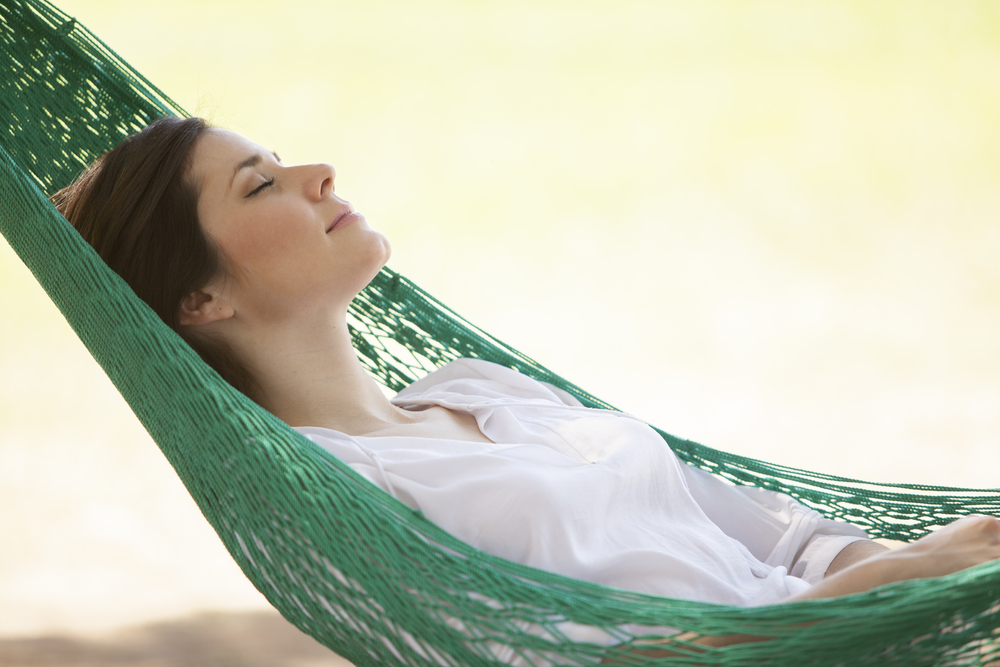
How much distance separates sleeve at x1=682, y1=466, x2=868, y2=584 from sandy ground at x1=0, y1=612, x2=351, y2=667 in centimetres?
143

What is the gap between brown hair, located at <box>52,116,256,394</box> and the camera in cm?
144

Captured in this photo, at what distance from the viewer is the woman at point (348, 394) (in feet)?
3.97

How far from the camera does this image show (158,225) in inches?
57.0

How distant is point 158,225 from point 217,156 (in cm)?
14

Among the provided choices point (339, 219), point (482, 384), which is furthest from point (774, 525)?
point (339, 219)

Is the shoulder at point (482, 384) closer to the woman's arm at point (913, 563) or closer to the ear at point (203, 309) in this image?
the ear at point (203, 309)

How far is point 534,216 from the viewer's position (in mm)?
5234

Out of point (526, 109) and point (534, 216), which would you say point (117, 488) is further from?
point (526, 109)

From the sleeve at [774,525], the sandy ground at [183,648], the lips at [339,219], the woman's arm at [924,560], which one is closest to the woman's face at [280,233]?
the lips at [339,219]

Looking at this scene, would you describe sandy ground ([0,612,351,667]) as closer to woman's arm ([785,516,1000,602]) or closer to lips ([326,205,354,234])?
lips ([326,205,354,234])

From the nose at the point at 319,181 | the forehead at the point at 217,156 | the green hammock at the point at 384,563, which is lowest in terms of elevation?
the green hammock at the point at 384,563

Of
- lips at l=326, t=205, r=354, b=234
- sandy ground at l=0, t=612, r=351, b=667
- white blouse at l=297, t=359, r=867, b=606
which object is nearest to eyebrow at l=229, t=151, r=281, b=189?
lips at l=326, t=205, r=354, b=234

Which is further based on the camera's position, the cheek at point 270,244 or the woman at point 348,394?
the cheek at point 270,244

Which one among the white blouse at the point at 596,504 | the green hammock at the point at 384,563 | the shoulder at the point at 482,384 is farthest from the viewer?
the shoulder at the point at 482,384
